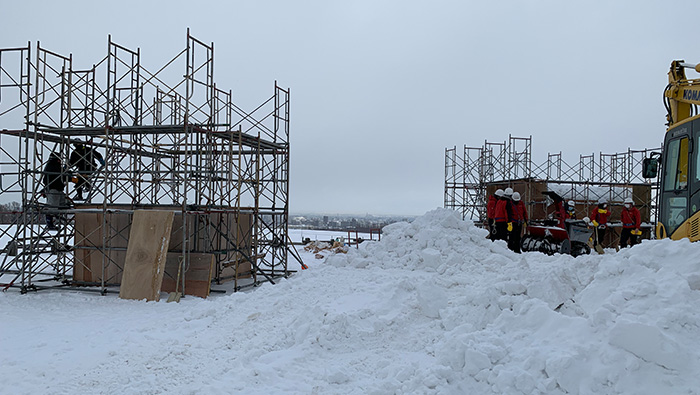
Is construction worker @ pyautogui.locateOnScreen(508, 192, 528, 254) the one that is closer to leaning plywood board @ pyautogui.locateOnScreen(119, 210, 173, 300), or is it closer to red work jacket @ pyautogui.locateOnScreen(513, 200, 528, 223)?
red work jacket @ pyautogui.locateOnScreen(513, 200, 528, 223)

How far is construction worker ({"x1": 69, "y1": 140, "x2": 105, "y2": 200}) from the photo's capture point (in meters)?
12.2

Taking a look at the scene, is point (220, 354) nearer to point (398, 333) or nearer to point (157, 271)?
point (398, 333)

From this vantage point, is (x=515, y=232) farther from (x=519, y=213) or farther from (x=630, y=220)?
(x=630, y=220)

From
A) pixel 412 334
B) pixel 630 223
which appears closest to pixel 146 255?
pixel 412 334

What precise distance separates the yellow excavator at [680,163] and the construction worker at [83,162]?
12.2 metres

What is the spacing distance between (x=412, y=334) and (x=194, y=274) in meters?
6.79

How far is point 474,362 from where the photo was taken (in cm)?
427

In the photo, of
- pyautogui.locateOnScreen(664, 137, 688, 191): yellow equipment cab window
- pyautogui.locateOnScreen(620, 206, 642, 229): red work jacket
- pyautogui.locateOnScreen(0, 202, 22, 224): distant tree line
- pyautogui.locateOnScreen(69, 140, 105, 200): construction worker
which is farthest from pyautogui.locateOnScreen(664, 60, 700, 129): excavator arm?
pyautogui.locateOnScreen(0, 202, 22, 224): distant tree line

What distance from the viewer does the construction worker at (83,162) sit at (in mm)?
12203

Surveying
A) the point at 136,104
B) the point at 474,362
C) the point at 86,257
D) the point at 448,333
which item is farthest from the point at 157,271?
the point at 474,362

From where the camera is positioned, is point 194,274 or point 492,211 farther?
point 492,211

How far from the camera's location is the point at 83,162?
1265cm

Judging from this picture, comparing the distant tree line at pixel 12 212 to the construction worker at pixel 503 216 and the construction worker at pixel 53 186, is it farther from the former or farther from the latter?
the construction worker at pixel 503 216

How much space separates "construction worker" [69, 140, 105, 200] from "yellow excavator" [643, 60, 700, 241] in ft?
40.1
